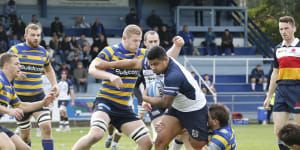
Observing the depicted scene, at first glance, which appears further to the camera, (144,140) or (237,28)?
(237,28)

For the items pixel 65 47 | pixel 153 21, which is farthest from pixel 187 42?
pixel 65 47

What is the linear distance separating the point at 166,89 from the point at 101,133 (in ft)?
3.88

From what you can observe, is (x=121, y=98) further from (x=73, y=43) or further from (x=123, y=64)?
(x=73, y=43)

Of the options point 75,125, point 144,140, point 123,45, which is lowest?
point 75,125

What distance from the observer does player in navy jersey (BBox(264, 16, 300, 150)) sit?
31.3 ft

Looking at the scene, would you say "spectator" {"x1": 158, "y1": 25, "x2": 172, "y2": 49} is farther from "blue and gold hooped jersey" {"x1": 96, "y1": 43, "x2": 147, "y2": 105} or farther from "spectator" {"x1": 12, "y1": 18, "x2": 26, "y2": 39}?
"blue and gold hooped jersey" {"x1": 96, "y1": 43, "x2": 147, "y2": 105}

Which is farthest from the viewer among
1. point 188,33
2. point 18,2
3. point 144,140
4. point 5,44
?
point 18,2

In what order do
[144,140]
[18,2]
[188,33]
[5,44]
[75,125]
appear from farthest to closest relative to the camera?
[18,2] → [188,33] → [5,44] → [75,125] → [144,140]

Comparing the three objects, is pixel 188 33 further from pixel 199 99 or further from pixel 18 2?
pixel 199 99

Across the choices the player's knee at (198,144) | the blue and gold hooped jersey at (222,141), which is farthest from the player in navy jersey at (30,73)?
the blue and gold hooped jersey at (222,141)

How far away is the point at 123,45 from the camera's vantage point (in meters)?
8.55

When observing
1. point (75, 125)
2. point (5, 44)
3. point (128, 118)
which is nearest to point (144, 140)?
point (128, 118)

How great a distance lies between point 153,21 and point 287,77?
20.1 metres

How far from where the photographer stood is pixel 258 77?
27672mm
